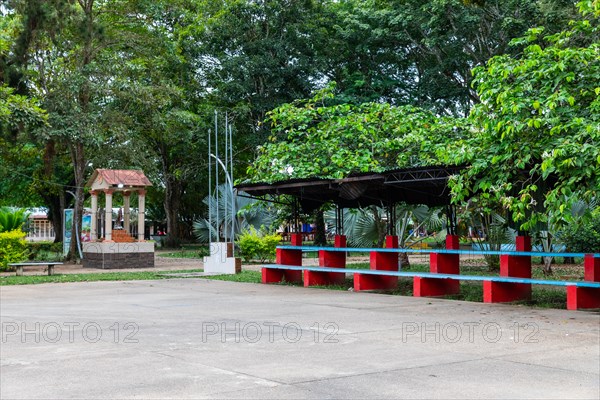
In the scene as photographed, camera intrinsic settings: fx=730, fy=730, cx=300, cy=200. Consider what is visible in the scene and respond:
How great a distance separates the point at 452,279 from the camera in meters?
14.7

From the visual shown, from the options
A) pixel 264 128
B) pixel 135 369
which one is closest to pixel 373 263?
pixel 135 369

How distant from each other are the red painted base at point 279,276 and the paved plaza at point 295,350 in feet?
14.6

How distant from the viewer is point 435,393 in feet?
20.2

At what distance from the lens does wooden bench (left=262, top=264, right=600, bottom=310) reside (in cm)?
1207

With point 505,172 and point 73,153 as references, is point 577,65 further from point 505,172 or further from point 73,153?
point 73,153

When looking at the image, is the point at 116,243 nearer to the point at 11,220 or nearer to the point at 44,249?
the point at 11,220

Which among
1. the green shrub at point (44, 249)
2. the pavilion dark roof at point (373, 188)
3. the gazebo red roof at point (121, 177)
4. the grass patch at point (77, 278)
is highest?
the gazebo red roof at point (121, 177)

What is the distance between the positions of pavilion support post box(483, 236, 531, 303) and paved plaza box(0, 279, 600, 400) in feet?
1.43

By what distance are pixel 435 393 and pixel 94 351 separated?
4168mm

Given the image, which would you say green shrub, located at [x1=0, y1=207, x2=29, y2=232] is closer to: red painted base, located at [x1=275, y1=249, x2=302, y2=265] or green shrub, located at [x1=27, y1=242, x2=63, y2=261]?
green shrub, located at [x1=27, y1=242, x2=63, y2=261]

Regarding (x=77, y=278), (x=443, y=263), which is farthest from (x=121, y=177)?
(x=443, y=263)

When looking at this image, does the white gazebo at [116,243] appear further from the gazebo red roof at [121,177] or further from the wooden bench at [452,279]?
the wooden bench at [452,279]

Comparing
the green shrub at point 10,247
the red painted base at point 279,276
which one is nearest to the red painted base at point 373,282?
the red painted base at point 279,276

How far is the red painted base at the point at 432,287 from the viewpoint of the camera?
48.1 feet
